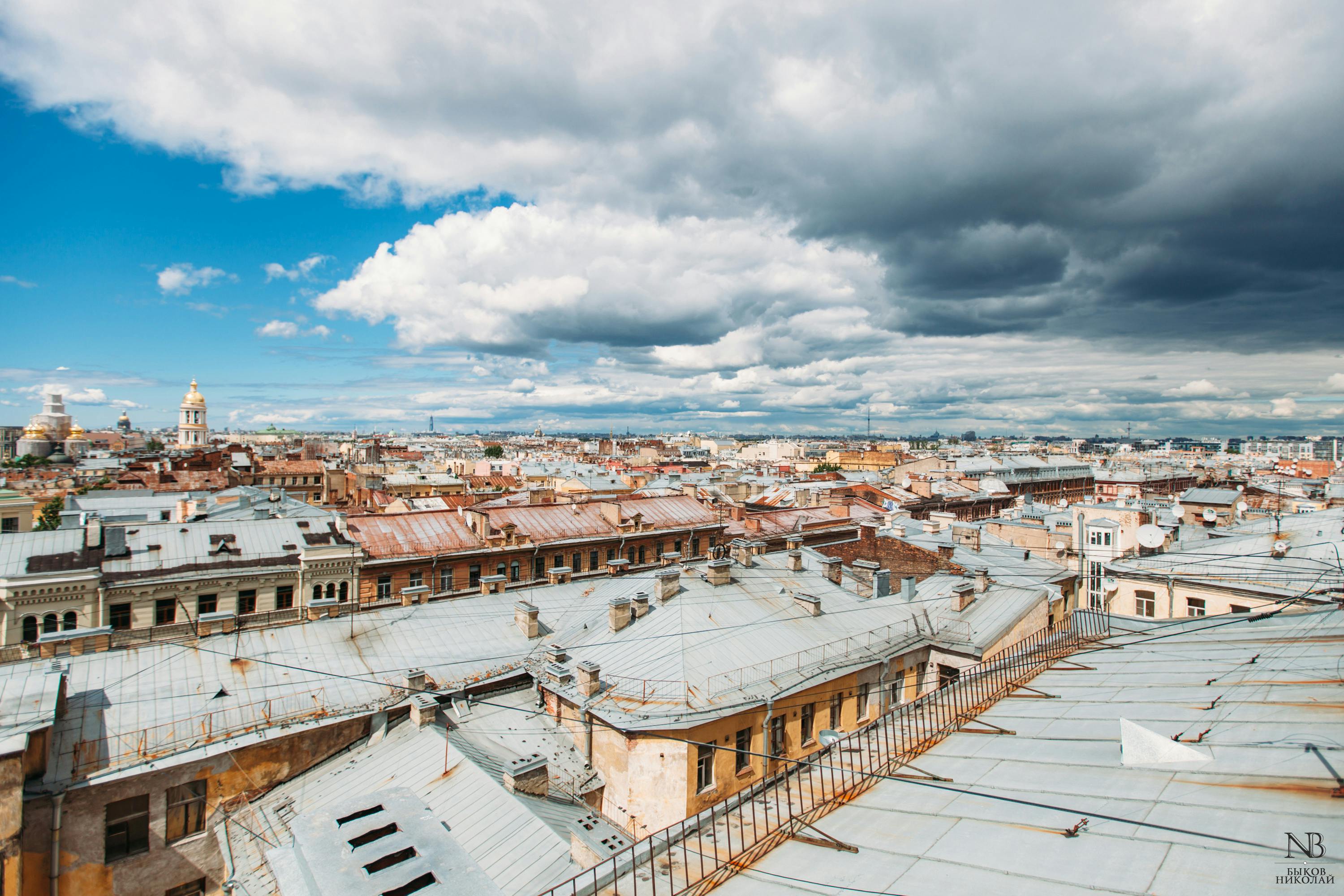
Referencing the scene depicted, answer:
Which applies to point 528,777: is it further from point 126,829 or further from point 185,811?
point 126,829

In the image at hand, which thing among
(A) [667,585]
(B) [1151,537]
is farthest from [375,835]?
(B) [1151,537]

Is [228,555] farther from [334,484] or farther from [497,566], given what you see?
[334,484]

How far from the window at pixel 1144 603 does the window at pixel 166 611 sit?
41.8 m

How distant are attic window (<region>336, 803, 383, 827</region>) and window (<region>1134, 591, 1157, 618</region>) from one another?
102 feet

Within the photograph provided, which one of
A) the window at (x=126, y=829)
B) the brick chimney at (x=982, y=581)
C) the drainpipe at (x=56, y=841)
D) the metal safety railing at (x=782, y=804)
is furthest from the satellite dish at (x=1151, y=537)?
the drainpipe at (x=56, y=841)

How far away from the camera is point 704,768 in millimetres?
15609

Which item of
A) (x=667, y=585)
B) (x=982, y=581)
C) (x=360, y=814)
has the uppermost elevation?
(x=667, y=585)

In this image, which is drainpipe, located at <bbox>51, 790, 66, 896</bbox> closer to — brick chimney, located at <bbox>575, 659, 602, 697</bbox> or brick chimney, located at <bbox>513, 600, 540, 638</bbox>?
brick chimney, located at <bbox>575, 659, 602, 697</bbox>

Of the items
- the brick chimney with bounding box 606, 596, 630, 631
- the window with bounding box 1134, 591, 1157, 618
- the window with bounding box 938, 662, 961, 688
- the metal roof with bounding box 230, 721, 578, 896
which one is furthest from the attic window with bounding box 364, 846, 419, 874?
the window with bounding box 1134, 591, 1157, 618

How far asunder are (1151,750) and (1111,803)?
4.20ft

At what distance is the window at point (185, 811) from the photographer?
14.1 metres

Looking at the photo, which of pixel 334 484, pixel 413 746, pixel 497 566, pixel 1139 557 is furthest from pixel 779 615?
pixel 334 484

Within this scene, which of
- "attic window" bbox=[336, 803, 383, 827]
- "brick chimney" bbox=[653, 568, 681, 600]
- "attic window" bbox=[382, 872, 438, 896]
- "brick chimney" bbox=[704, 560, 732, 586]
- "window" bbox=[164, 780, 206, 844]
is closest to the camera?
"attic window" bbox=[382, 872, 438, 896]

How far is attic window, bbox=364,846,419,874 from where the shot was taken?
29.1 feet
